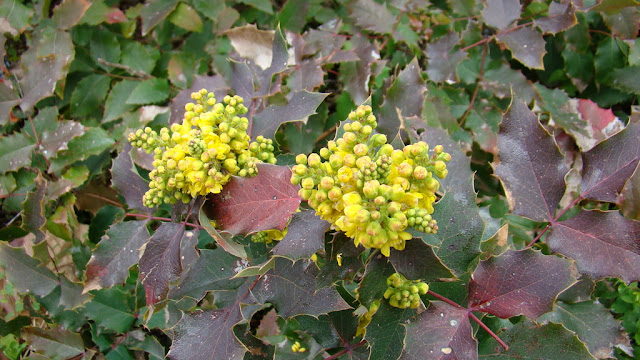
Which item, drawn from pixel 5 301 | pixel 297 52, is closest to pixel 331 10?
pixel 297 52

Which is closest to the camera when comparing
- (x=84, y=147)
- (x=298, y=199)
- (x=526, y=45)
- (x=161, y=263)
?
(x=298, y=199)

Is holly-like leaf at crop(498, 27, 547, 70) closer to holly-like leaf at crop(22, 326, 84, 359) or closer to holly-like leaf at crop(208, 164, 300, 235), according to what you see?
holly-like leaf at crop(208, 164, 300, 235)

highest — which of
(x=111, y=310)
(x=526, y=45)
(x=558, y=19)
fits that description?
(x=558, y=19)

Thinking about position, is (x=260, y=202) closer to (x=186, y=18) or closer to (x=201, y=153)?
(x=201, y=153)

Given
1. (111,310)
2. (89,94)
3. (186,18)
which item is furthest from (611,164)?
(89,94)

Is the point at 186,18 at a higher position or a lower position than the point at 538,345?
higher

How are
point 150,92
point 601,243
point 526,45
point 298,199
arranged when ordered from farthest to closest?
1. point 150,92
2. point 526,45
3. point 601,243
4. point 298,199

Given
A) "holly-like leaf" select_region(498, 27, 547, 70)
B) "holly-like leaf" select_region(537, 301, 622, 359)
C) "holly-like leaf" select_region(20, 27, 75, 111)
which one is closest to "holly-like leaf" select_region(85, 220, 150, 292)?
"holly-like leaf" select_region(20, 27, 75, 111)
